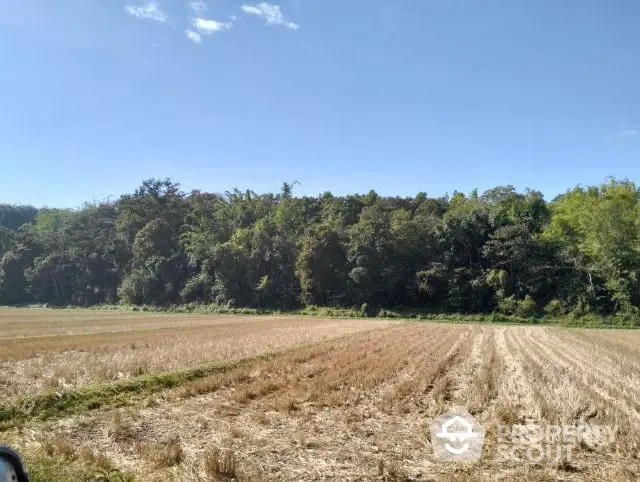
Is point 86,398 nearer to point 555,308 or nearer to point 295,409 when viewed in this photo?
point 295,409

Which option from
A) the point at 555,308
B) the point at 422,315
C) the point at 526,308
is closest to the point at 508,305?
the point at 526,308

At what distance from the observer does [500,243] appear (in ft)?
179

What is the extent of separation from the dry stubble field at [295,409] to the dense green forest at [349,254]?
117 ft

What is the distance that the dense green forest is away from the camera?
50.8 meters

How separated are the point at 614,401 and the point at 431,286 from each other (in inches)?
1833

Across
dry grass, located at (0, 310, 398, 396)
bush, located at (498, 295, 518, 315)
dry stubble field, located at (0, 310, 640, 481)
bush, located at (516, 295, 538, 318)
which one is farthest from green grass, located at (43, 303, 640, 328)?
dry stubble field, located at (0, 310, 640, 481)

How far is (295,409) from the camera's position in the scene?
9.65 m

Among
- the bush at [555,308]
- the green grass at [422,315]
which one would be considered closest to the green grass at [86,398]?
the green grass at [422,315]

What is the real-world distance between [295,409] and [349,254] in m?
50.3

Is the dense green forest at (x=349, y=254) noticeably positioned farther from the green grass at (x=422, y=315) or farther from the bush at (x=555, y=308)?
the green grass at (x=422, y=315)

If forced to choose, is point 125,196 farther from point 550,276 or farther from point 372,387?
point 372,387

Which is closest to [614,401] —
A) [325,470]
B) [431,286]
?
[325,470]

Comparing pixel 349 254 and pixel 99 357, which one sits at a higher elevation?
pixel 349 254

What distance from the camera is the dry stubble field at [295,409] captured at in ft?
20.7
